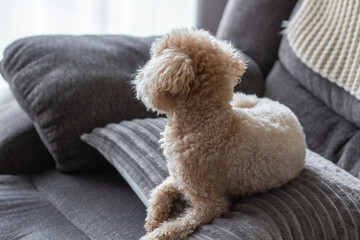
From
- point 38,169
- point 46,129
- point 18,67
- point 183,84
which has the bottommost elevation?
point 38,169

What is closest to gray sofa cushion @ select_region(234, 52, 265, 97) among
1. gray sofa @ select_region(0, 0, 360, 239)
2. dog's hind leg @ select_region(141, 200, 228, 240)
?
gray sofa @ select_region(0, 0, 360, 239)

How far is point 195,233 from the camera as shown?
0.83m

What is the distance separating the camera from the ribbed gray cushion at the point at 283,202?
32.3 inches

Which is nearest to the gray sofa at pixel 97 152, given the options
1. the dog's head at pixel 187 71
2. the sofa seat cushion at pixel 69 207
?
the sofa seat cushion at pixel 69 207

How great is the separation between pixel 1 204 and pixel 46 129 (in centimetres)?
22

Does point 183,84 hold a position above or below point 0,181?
above

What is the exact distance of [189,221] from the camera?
0.84 meters

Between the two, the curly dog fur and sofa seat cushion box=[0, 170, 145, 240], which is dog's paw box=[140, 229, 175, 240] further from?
sofa seat cushion box=[0, 170, 145, 240]

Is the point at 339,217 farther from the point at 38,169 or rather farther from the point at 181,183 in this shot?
the point at 38,169

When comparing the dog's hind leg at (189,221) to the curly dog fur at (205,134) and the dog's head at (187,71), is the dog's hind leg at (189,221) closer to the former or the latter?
the curly dog fur at (205,134)

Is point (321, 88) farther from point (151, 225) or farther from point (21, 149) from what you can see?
point (21, 149)

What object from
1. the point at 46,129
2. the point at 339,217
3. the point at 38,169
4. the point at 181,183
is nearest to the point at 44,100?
the point at 46,129

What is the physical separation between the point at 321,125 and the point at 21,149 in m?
0.84

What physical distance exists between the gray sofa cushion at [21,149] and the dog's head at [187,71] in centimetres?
55
